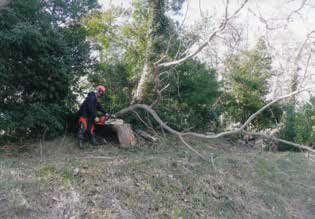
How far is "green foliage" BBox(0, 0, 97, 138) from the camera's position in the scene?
190 inches

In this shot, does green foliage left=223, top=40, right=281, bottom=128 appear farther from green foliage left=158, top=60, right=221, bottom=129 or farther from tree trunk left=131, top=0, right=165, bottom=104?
tree trunk left=131, top=0, right=165, bottom=104

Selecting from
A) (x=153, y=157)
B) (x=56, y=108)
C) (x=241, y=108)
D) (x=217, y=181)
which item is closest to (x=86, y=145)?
(x=56, y=108)

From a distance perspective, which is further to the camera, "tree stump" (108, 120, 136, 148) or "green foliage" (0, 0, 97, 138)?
"tree stump" (108, 120, 136, 148)

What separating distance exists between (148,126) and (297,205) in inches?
145

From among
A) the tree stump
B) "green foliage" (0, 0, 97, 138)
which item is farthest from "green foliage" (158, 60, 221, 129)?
"green foliage" (0, 0, 97, 138)

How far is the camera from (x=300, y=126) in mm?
8445

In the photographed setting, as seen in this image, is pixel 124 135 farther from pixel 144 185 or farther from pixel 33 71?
pixel 33 71

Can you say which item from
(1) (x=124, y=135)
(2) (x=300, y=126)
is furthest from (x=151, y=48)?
(2) (x=300, y=126)

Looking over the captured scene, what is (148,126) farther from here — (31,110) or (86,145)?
(31,110)

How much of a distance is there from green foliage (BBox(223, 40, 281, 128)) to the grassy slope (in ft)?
14.6

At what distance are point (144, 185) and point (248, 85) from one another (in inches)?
301

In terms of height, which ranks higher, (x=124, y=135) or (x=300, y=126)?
(x=300, y=126)

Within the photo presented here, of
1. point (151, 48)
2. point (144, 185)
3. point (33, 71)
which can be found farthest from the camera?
point (151, 48)

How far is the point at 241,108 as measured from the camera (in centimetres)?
1045
